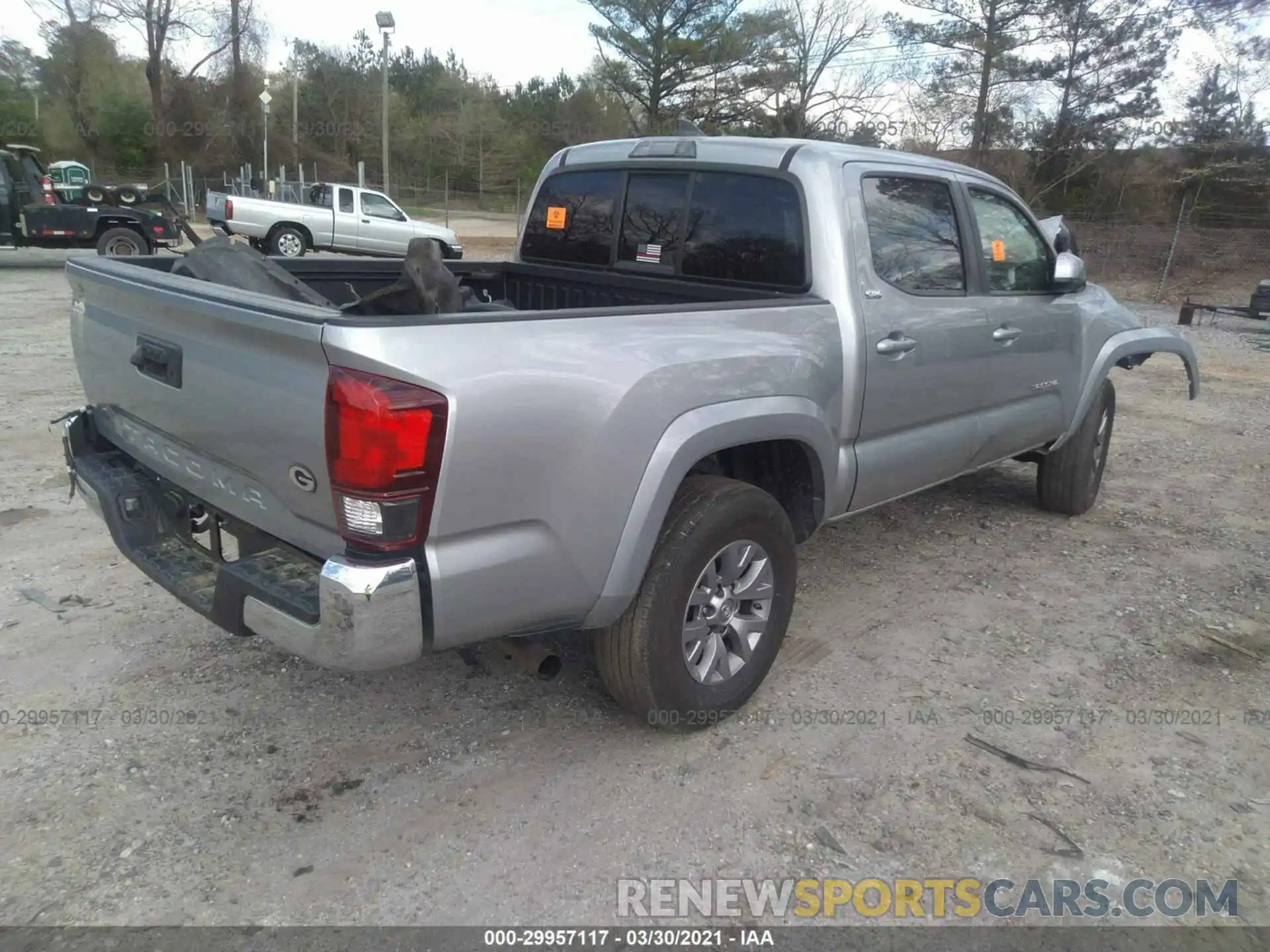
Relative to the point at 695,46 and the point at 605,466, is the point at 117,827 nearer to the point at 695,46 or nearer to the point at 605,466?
the point at 605,466

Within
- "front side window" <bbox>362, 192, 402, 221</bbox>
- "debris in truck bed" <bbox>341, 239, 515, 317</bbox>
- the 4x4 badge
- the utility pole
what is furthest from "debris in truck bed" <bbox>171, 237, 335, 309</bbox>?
the utility pole

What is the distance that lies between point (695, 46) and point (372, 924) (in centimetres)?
3852

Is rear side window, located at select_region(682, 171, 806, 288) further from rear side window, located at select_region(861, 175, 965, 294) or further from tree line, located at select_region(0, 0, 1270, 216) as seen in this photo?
tree line, located at select_region(0, 0, 1270, 216)

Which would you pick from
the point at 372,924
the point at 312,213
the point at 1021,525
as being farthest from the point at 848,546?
the point at 312,213

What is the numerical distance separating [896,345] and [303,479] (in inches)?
92.5

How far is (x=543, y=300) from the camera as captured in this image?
15.6ft

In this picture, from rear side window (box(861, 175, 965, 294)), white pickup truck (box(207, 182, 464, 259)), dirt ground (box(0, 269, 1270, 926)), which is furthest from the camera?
white pickup truck (box(207, 182, 464, 259))

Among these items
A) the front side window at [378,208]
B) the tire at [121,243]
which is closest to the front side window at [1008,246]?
the tire at [121,243]

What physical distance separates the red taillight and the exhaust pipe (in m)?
0.60

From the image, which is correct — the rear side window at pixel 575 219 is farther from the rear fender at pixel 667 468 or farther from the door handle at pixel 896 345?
the rear fender at pixel 667 468

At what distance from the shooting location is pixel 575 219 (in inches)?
183

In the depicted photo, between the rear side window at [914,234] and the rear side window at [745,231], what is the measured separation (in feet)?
1.06

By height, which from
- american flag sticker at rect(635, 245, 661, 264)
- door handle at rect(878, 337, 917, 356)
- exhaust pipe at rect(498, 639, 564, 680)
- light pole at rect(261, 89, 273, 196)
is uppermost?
light pole at rect(261, 89, 273, 196)

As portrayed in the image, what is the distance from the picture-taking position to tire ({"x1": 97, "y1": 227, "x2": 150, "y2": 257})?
15.7 meters
